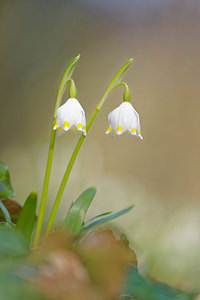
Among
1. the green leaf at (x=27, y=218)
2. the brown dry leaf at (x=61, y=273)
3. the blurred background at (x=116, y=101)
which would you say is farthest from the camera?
the blurred background at (x=116, y=101)

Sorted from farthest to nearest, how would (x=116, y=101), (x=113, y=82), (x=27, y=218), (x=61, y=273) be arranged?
(x=116, y=101) < (x=113, y=82) < (x=27, y=218) < (x=61, y=273)

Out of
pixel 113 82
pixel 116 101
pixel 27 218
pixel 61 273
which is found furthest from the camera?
pixel 116 101

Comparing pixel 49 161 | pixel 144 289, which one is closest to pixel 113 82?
pixel 49 161

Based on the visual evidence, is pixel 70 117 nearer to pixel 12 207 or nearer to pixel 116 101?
pixel 12 207

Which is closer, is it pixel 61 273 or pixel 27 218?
pixel 61 273

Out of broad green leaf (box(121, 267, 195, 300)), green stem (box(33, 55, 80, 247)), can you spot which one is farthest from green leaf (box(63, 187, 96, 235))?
broad green leaf (box(121, 267, 195, 300))

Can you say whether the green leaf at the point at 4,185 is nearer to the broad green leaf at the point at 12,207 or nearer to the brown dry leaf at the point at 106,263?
the broad green leaf at the point at 12,207

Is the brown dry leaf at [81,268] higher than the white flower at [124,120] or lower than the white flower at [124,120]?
lower

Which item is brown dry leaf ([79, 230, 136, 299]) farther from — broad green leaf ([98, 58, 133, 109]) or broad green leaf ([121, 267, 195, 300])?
broad green leaf ([98, 58, 133, 109])

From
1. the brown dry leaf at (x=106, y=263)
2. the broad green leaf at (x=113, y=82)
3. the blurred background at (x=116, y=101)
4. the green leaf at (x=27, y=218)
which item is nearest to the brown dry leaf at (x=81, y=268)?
the brown dry leaf at (x=106, y=263)

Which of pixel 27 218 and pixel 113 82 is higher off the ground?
pixel 113 82
